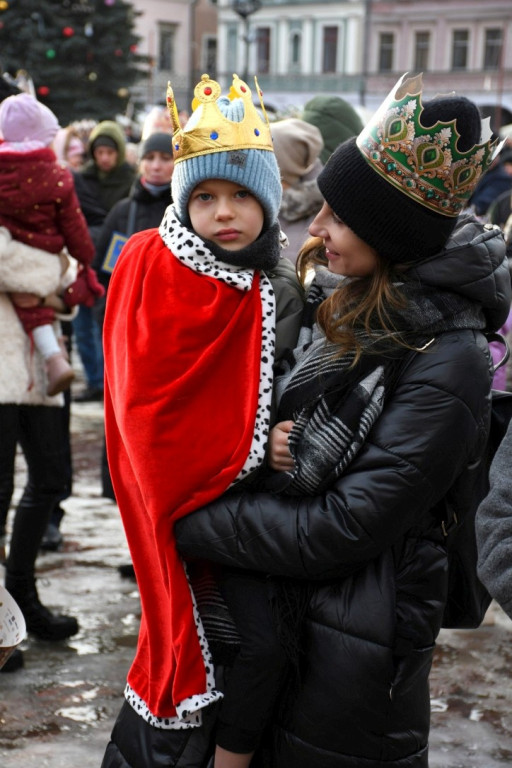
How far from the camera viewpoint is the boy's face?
2449 millimetres

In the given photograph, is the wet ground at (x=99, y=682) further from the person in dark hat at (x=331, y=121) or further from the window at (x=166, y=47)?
the window at (x=166, y=47)

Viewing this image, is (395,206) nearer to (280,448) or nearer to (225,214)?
(225,214)

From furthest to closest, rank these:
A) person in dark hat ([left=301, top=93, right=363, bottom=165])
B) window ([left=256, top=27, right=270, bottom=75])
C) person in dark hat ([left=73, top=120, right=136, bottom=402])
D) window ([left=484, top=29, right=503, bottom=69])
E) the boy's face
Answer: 1. window ([left=256, top=27, right=270, bottom=75])
2. window ([left=484, top=29, right=503, bottom=69])
3. person in dark hat ([left=73, top=120, right=136, bottom=402])
4. person in dark hat ([left=301, top=93, right=363, bottom=165])
5. the boy's face

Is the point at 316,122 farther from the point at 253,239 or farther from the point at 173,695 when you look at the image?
the point at 173,695

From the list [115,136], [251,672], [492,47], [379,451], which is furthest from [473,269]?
[492,47]

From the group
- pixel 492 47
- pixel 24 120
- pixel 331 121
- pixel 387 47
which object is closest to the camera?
pixel 24 120

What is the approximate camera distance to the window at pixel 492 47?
170ft

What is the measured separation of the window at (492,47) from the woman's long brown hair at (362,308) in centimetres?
5259

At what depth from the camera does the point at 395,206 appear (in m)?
2.27

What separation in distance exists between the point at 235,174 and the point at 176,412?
569 mm

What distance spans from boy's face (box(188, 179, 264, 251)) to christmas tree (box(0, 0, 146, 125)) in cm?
2527

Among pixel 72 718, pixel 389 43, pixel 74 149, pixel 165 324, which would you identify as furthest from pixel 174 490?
pixel 389 43

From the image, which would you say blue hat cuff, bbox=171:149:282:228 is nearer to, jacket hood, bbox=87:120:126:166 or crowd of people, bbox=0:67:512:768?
crowd of people, bbox=0:67:512:768

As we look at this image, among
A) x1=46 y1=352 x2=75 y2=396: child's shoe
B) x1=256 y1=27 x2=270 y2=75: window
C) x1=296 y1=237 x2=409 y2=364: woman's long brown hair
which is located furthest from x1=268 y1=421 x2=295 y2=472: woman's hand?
x1=256 y1=27 x2=270 y2=75: window
